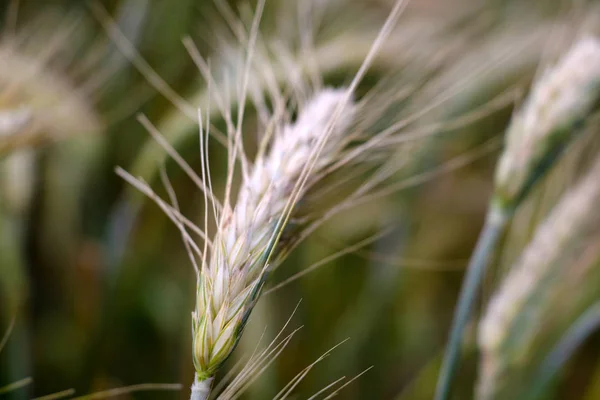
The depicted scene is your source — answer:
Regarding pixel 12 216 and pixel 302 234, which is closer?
pixel 302 234

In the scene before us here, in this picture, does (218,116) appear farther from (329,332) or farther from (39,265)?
(39,265)

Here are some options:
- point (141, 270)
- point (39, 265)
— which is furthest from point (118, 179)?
point (141, 270)

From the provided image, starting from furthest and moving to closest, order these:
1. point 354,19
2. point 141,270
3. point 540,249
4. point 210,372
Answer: point 354,19 → point 141,270 → point 540,249 → point 210,372

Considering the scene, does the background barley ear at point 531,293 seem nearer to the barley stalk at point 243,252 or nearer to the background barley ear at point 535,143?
the background barley ear at point 535,143

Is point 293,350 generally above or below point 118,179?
below

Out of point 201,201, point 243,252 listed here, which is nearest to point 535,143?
point 243,252

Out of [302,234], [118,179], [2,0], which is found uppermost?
[2,0]

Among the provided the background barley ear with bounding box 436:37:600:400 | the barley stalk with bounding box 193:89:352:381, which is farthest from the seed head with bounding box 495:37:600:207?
the barley stalk with bounding box 193:89:352:381

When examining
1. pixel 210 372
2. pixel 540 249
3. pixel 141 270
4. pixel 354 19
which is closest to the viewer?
pixel 210 372
